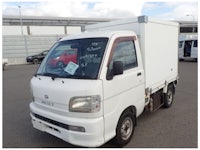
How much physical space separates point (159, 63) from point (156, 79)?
393 millimetres

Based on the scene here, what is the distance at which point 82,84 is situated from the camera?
3260mm

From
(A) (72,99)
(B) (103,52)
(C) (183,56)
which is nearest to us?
(A) (72,99)

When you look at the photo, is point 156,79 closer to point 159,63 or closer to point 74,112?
point 159,63

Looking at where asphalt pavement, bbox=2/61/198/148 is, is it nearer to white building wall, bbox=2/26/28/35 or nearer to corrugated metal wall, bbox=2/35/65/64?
corrugated metal wall, bbox=2/35/65/64

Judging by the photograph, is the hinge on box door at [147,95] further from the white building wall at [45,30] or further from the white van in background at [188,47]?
the white building wall at [45,30]

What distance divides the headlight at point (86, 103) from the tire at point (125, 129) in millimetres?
677

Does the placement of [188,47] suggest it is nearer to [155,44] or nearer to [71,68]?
[155,44]

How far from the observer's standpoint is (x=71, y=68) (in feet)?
11.8

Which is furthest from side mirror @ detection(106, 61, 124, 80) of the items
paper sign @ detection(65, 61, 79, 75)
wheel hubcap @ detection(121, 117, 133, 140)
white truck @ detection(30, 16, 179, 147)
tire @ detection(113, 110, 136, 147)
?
wheel hubcap @ detection(121, 117, 133, 140)

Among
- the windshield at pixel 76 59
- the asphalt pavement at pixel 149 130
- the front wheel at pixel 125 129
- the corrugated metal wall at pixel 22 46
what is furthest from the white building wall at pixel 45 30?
the front wheel at pixel 125 129

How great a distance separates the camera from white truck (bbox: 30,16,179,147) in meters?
3.25

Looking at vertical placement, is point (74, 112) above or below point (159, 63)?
below

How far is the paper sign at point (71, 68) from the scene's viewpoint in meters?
3.57

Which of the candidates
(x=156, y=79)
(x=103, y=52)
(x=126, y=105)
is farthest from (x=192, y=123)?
(x=103, y=52)
